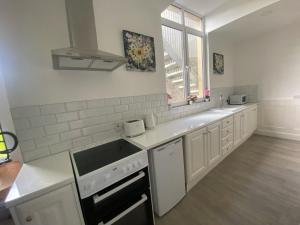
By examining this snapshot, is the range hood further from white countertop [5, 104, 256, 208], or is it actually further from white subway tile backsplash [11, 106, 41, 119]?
white countertop [5, 104, 256, 208]

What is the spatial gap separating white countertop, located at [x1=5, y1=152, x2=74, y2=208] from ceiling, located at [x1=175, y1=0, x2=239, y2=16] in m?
3.02

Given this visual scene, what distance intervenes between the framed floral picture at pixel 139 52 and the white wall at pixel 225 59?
1.78 metres

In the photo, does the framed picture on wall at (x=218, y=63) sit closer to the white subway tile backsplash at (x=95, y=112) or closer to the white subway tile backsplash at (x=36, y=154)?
the white subway tile backsplash at (x=95, y=112)

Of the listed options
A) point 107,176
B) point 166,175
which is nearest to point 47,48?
point 107,176

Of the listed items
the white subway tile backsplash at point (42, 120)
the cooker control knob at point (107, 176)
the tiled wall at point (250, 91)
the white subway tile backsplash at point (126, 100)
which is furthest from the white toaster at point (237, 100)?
the white subway tile backsplash at point (42, 120)

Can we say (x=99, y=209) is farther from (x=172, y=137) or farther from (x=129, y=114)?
(x=129, y=114)

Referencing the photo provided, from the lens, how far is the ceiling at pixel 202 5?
8.15 ft

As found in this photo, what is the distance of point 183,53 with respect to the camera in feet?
9.00

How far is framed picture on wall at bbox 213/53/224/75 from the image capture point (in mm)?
3244

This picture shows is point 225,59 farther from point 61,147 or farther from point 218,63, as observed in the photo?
point 61,147

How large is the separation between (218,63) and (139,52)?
7.60ft

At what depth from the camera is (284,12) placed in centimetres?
239

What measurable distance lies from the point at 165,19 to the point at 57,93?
2.09 metres

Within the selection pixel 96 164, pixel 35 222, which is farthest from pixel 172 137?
pixel 35 222
